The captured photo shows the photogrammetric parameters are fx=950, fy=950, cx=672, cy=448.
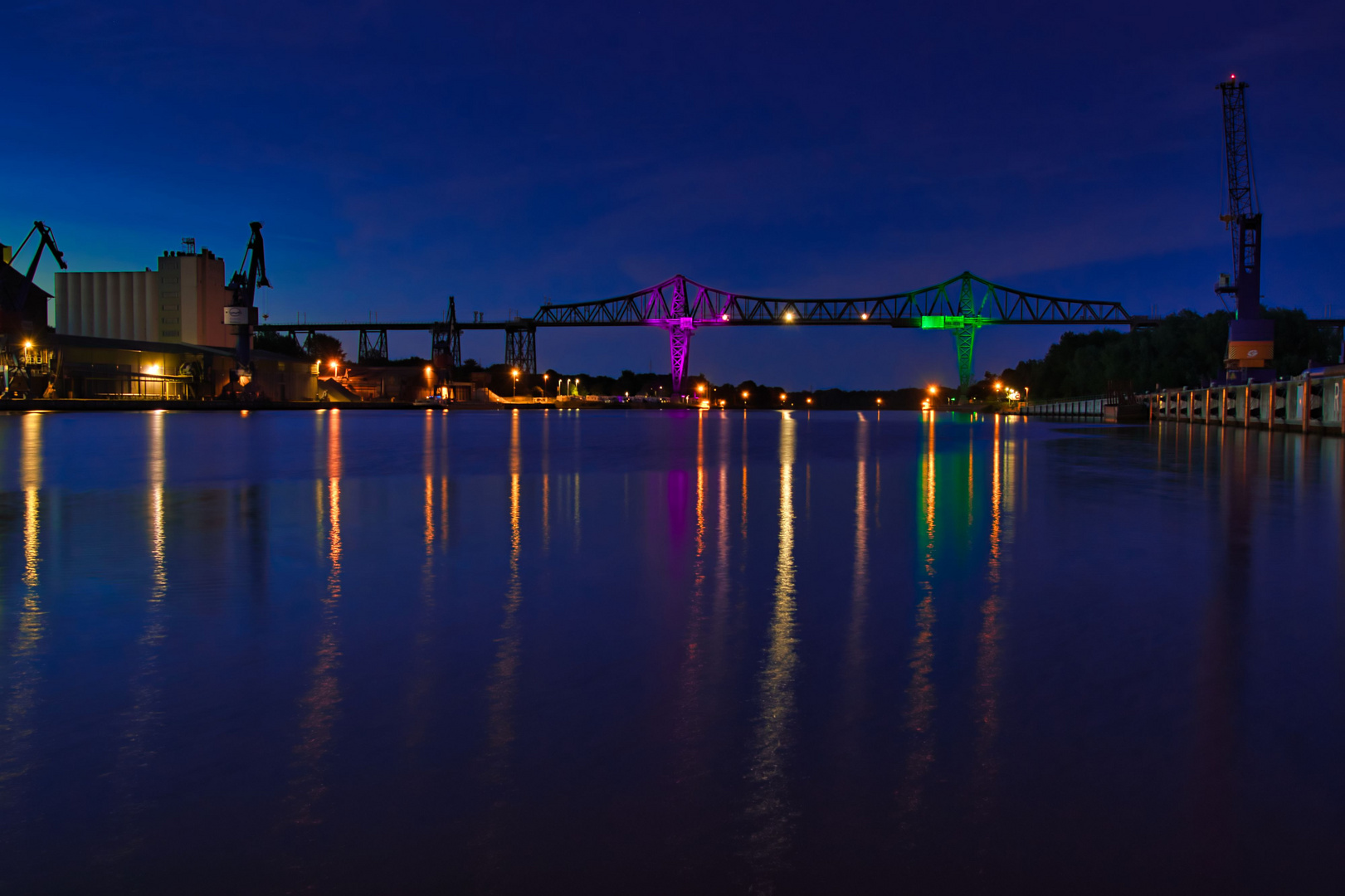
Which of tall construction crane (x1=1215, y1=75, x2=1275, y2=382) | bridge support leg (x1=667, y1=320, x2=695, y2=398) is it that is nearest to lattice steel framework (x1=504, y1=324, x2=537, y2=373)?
bridge support leg (x1=667, y1=320, x2=695, y2=398)

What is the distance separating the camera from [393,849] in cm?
278

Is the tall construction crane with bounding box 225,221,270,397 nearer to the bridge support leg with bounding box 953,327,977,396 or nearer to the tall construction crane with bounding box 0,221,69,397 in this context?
the tall construction crane with bounding box 0,221,69,397

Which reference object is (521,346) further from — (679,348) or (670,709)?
(670,709)

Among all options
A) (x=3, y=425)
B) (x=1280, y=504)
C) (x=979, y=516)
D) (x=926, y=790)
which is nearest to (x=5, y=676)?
(x=926, y=790)

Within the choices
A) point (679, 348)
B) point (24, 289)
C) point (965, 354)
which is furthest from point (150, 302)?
point (965, 354)

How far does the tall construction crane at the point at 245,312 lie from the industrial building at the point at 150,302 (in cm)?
1226

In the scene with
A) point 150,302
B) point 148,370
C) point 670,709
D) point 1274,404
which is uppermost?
point 150,302

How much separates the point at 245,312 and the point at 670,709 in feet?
343

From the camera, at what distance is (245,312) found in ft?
320

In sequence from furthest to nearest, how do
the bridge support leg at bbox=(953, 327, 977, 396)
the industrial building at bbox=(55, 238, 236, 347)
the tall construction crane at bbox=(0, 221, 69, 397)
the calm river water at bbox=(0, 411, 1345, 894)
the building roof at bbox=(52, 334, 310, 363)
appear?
the bridge support leg at bbox=(953, 327, 977, 396)
the industrial building at bbox=(55, 238, 236, 347)
the building roof at bbox=(52, 334, 310, 363)
the tall construction crane at bbox=(0, 221, 69, 397)
the calm river water at bbox=(0, 411, 1345, 894)

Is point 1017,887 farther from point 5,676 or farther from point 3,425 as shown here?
point 3,425

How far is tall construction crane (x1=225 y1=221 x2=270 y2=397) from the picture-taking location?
9275 cm

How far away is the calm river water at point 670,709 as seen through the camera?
109 inches

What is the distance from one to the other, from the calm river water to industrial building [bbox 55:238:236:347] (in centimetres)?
11957
